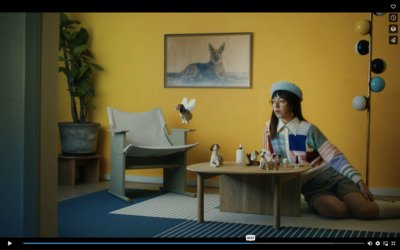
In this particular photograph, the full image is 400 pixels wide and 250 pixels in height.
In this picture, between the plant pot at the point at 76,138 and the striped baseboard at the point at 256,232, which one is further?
the plant pot at the point at 76,138

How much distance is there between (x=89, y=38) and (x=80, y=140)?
132 centimetres

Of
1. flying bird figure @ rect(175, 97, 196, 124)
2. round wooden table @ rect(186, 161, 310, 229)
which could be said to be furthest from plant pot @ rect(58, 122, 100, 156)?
round wooden table @ rect(186, 161, 310, 229)

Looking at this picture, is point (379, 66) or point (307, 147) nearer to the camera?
point (307, 147)

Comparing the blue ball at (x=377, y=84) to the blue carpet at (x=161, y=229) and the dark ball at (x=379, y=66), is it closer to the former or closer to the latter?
the dark ball at (x=379, y=66)

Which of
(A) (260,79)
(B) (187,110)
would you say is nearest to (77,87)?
(B) (187,110)

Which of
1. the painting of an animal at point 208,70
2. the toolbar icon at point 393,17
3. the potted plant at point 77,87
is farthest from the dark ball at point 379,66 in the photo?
the potted plant at point 77,87

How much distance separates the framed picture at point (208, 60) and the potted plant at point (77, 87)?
0.90 meters

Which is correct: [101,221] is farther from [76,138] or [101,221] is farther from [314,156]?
[76,138]

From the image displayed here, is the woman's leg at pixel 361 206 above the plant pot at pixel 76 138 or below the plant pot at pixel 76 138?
below

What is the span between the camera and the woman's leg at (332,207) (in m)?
3.31

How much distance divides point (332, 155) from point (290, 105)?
51cm

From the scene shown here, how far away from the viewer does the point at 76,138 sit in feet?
16.4

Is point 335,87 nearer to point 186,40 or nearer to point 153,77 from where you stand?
point 186,40

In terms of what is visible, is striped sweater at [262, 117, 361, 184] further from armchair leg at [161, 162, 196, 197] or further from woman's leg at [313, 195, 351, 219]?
armchair leg at [161, 162, 196, 197]
